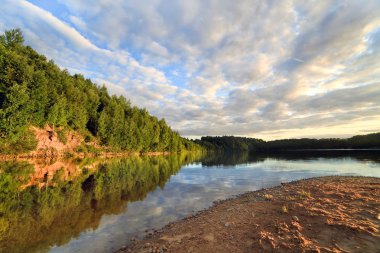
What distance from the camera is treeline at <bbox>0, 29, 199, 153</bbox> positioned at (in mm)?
52719

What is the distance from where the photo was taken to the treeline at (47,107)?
173 feet

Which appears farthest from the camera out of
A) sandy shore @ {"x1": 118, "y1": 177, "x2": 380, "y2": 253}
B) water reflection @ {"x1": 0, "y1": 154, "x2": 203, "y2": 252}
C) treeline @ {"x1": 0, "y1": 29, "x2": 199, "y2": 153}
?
treeline @ {"x1": 0, "y1": 29, "x2": 199, "y2": 153}

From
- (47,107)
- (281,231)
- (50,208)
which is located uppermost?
(47,107)

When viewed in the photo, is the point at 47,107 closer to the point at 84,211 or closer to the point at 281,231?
the point at 84,211

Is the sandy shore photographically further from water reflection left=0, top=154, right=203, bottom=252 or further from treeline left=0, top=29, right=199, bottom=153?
treeline left=0, top=29, right=199, bottom=153

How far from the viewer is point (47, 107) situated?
67000 mm

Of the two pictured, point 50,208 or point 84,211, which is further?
point 50,208

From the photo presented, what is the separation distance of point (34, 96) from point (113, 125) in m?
41.7

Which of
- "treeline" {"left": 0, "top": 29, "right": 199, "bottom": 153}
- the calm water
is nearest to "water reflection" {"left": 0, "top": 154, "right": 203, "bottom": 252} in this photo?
the calm water

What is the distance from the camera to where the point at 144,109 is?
154000 millimetres

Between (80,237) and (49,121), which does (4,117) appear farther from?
(80,237)

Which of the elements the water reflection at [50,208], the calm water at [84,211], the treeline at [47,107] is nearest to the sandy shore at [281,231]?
the calm water at [84,211]

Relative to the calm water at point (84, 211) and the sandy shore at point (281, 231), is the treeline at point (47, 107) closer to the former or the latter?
the calm water at point (84, 211)

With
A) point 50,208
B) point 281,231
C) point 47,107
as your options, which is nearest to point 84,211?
point 50,208
